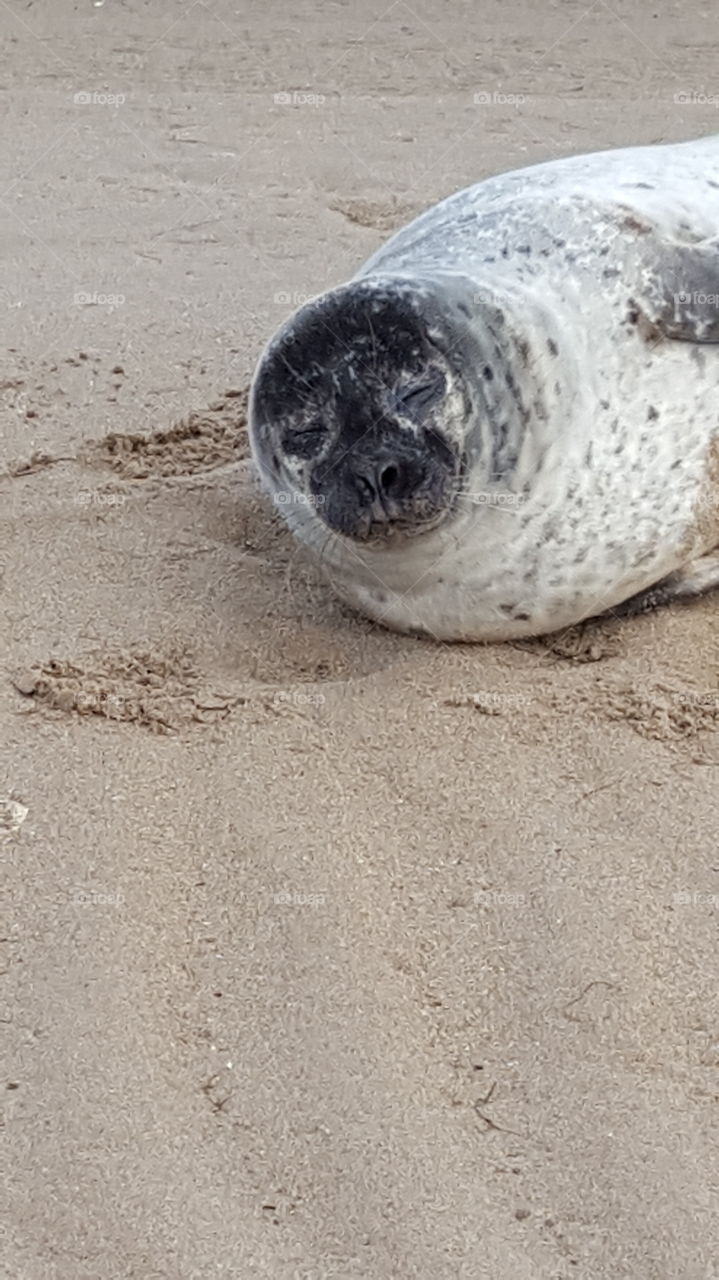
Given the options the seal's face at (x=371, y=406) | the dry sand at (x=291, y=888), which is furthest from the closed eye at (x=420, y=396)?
the dry sand at (x=291, y=888)

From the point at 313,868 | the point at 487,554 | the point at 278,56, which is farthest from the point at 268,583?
the point at 278,56

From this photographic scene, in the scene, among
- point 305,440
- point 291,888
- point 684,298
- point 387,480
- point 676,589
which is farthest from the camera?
point 676,589

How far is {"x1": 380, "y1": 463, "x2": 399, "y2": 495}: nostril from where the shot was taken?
3.39 meters

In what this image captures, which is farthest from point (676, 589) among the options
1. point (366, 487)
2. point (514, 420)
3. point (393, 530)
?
point (366, 487)

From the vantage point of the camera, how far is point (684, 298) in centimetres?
375

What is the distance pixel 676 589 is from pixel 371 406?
881mm

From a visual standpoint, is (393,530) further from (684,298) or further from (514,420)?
(684,298)

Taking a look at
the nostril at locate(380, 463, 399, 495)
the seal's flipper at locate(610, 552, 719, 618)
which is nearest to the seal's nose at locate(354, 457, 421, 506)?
the nostril at locate(380, 463, 399, 495)

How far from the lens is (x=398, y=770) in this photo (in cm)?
335

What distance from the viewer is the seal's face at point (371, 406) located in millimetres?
3393

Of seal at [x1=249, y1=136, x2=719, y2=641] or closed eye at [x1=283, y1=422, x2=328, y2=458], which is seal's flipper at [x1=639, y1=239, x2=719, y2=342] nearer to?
seal at [x1=249, y1=136, x2=719, y2=641]

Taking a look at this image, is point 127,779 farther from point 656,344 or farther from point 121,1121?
point 656,344

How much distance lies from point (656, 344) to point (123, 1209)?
2.14 meters

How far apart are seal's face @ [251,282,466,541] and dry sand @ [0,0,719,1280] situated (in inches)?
15.8
